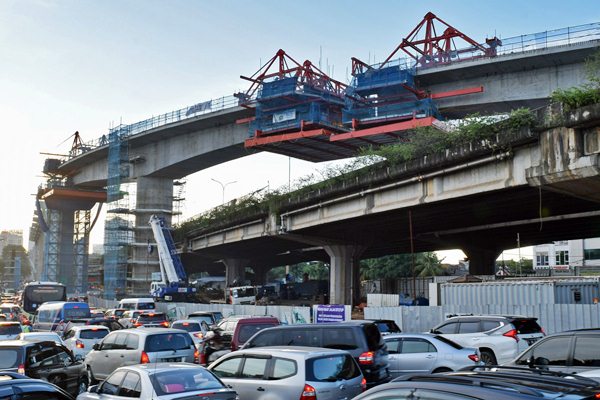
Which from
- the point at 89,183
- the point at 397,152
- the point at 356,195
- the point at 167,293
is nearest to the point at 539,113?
the point at 397,152

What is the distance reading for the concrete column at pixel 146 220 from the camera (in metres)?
67.8

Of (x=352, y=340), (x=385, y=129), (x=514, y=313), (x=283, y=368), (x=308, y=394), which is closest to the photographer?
(x=308, y=394)

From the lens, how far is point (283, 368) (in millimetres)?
10891

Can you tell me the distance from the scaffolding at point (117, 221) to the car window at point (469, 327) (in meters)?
55.7

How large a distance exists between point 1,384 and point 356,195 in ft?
101

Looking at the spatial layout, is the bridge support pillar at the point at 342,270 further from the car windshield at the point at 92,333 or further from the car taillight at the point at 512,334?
the car taillight at the point at 512,334

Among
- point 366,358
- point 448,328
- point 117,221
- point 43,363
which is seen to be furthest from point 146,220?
point 366,358

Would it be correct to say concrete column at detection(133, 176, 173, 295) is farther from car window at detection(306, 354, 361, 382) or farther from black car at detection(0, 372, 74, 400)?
black car at detection(0, 372, 74, 400)

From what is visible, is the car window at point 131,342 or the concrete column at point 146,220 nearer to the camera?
the car window at point 131,342

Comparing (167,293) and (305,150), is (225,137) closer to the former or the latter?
(305,150)

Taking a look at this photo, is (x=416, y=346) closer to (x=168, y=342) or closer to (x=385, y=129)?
(x=168, y=342)

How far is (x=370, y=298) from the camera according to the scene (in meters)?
36.9

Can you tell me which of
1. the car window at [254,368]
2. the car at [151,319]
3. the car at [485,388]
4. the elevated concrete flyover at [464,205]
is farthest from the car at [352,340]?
the car at [151,319]

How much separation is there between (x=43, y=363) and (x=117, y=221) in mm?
61028
